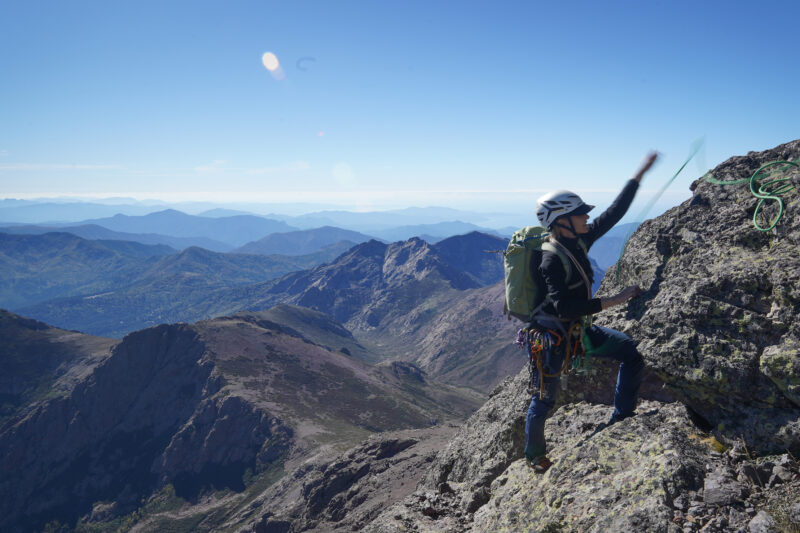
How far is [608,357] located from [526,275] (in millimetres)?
2407

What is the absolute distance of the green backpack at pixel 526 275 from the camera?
832cm

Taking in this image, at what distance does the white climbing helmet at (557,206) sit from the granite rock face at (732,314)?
345 centimetres

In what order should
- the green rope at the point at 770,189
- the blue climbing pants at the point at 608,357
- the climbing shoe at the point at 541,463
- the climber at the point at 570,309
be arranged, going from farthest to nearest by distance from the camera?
the climbing shoe at the point at 541,463 → the green rope at the point at 770,189 → the blue climbing pants at the point at 608,357 → the climber at the point at 570,309

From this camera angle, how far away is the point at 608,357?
8.42m

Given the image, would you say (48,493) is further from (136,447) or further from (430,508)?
(430,508)

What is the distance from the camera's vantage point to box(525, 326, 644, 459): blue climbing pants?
322 inches

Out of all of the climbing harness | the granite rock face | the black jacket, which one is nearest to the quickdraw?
the climbing harness

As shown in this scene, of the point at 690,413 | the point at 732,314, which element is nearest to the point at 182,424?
the point at 690,413

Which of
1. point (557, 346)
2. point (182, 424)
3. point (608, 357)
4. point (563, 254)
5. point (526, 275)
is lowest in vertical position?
point (182, 424)

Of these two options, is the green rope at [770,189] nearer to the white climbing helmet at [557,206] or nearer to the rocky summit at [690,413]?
the rocky summit at [690,413]

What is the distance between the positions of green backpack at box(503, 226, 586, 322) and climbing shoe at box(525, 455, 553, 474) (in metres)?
3.26

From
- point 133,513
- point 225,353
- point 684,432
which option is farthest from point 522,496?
point 225,353

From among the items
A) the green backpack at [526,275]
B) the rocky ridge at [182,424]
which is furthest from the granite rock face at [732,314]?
the rocky ridge at [182,424]

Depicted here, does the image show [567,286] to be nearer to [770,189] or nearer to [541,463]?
[541,463]
